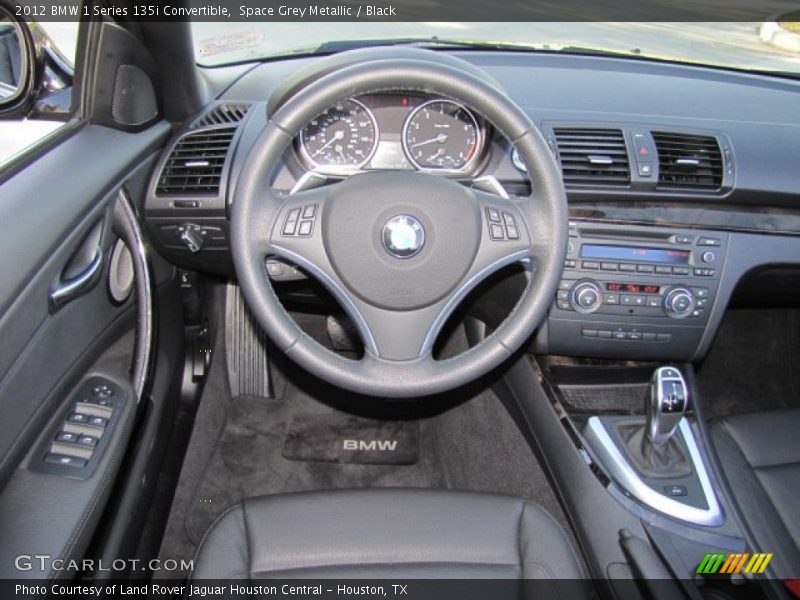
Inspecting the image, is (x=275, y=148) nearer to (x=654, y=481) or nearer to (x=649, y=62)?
(x=654, y=481)

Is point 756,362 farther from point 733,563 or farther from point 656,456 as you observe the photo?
point 733,563

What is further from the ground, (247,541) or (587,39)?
(587,39)

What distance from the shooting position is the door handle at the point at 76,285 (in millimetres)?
1582

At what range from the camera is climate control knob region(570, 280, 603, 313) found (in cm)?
200

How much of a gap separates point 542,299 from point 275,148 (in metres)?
0.59

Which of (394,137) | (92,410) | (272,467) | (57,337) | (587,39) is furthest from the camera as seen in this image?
(272,467)

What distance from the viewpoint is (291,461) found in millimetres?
2713

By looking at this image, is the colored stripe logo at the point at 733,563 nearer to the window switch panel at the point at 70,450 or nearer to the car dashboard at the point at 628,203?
the car dashboard at the point at 628,203

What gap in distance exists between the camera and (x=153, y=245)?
86.7 inches

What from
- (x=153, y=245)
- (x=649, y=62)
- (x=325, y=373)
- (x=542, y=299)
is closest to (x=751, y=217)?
(x=649, y=62)

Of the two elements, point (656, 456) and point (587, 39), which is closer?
point (656, 456)

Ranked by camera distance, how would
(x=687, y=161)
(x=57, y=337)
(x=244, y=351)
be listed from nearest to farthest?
(x=57, y=337) → (x=687, y=161) → (x=244, y=351)

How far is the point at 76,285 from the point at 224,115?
756 mm

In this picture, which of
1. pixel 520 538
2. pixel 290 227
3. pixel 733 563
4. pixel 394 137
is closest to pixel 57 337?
pixel 290 227
